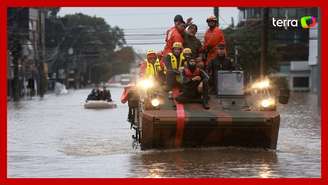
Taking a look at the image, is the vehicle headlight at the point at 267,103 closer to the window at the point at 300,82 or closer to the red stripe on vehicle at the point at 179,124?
the red stripe on vehicle at the point at 179,124

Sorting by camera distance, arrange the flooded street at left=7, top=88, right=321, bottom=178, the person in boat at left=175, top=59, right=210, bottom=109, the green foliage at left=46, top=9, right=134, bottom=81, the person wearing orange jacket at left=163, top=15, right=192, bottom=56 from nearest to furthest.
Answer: the flooded street at left=7, top=88, right=321, bottom=178
the person in boat at left=175, top=59, right=210, bottom=109
the person wearing orange jacket at left=163, top=15, right=192, bottom=56
the green foliage at left=46, top=9, right=134, bottom=81

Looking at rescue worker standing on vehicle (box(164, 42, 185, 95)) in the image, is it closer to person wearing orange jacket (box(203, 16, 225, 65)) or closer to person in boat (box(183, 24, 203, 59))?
person in boat (box(183, 24, 203, 59))

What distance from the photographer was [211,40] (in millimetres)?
22641

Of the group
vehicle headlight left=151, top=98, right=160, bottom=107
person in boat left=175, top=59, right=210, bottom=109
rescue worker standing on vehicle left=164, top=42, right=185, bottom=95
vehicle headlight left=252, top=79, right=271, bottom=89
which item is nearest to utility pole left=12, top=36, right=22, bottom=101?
vehicle headlight left=252, top=79, right=271, bottom=89

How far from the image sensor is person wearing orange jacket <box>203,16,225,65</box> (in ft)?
74.0

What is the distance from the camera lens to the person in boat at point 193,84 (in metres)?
20.8

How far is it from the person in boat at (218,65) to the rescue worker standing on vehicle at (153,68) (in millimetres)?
1040

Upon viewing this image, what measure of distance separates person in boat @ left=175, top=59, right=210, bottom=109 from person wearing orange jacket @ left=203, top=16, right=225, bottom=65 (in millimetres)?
1494

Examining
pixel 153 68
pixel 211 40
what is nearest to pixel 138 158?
pixel 153 68

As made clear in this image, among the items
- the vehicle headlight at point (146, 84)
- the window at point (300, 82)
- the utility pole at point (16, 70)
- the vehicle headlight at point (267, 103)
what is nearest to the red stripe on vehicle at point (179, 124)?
the vehicle headlight at point (146, 84)

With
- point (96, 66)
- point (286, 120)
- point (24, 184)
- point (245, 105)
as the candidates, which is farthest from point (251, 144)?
point (96, 66)

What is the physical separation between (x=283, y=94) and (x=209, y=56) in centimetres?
281

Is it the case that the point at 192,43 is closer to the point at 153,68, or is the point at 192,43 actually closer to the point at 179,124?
the point at 153,68

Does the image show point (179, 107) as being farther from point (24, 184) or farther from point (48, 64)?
point (48, 64)
